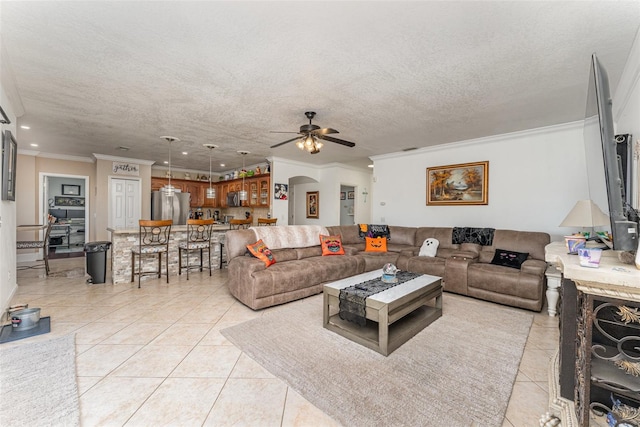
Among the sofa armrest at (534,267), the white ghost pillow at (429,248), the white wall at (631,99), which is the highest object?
the white wall at (631,99)

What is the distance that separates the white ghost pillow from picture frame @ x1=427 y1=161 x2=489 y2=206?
0.97 meters

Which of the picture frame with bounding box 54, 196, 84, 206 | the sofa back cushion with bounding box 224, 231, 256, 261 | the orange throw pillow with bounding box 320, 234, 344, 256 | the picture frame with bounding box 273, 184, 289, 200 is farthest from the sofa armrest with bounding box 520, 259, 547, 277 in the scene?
the picture frame with bounding box 54, 196, 84, 206

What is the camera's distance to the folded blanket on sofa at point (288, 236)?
4137 mm

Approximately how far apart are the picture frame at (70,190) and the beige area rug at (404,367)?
8.26m

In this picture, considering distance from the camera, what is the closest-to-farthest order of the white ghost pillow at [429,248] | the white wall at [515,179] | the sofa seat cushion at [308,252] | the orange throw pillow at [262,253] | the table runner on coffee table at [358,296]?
the table runner on coffee table at [358,296]
the orange throw pillow at [262,253]
the white wall at [515,179]
the sofa seat cushion at [308,252]
the white ghost pillow at [429,248]

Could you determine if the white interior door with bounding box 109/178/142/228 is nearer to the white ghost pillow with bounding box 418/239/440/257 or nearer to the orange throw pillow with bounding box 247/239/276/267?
the orange throw pillow with bounding box 247/239/276/267

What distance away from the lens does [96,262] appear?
4211 millimetres

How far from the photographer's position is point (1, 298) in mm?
2932

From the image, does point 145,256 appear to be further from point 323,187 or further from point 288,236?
point 323,187

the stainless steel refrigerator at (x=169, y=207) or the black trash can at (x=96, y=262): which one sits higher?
the stainless steel refrigerator at (x=169, y=207)

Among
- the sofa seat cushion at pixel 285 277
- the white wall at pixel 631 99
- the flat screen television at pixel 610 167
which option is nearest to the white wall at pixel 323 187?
the sofa seat cushion at pixel 285 277

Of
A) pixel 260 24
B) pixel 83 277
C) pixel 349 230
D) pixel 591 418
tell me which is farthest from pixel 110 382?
pixel 349 230

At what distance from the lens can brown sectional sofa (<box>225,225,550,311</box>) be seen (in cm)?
328

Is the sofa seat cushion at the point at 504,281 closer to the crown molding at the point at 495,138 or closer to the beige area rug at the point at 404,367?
the beige area rug at the point at 404,367
